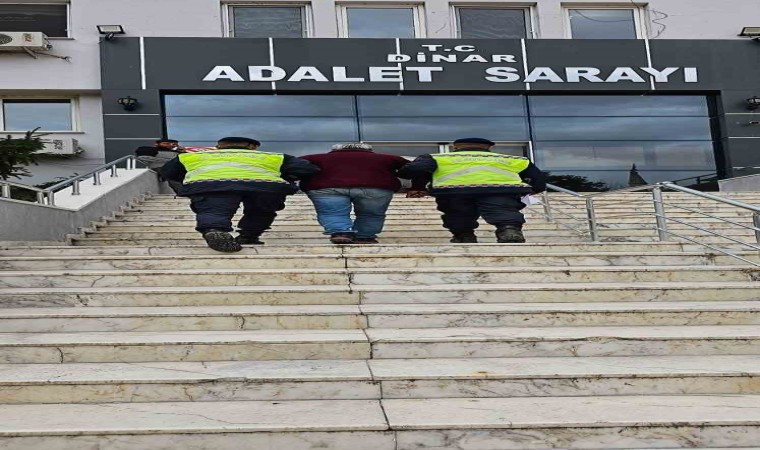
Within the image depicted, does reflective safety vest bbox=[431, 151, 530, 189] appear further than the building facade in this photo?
No

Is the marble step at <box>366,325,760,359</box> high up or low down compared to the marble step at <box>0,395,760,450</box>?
up

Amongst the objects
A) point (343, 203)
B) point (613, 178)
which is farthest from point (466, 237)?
point (613, 178)

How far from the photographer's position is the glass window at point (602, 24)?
680 inches

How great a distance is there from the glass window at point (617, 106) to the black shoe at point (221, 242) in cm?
1186

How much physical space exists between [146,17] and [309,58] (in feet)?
13.4

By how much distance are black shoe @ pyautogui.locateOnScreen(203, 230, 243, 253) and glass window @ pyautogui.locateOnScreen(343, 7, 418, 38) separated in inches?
445

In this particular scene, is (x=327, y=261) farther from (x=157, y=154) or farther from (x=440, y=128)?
(x=440, y=128)

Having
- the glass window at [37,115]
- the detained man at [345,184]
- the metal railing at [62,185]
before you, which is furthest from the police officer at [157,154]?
the detained man at [345,184]

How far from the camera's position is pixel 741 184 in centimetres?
1611

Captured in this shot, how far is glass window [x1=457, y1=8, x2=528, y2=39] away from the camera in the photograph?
16.9 m

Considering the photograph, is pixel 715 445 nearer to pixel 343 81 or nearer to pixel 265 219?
pixel 265 219

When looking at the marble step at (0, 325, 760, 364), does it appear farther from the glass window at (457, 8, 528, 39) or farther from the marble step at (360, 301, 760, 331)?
the glass window at (457, 8, 528, 39)

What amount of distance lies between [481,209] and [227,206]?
9.06 ft

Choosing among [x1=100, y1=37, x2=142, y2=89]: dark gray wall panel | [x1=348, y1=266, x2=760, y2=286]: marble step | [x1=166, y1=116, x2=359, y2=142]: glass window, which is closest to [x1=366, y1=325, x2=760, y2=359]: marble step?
[x1=348, y1=266, x2=760, y2=286]: marble step
